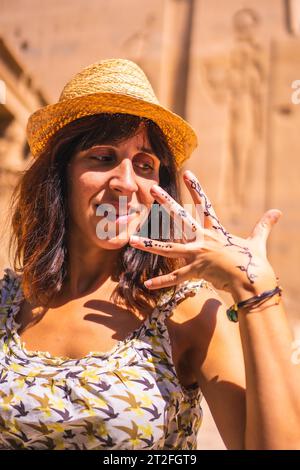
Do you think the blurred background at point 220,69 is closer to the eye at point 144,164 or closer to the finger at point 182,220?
the eye at point 144,164

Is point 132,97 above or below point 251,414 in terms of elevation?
above

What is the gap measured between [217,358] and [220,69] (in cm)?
906

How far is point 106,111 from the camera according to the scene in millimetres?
1445

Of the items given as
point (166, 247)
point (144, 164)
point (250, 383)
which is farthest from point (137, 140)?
point (250, 383)

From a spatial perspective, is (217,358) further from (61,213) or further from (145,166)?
(61,213)

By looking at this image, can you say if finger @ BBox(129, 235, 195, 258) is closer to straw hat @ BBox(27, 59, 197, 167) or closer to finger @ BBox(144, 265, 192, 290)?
finger @ BBox(144, 265, 192, 290)

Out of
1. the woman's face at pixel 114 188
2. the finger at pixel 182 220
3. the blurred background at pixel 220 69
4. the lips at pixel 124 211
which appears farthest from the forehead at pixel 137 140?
the blurred background at pixel 220 69

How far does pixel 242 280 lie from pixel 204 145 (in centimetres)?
840

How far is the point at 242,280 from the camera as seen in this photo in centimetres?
105

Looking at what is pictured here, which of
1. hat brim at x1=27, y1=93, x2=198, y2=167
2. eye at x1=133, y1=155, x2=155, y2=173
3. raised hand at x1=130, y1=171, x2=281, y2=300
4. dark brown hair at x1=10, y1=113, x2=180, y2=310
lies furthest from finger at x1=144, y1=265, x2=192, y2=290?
hat brim at x1=27, y1=93, x2=198, y2=167

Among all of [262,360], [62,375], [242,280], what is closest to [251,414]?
[262,360]

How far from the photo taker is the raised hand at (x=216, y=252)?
105cm

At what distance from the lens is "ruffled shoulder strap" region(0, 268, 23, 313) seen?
60.4 inches
